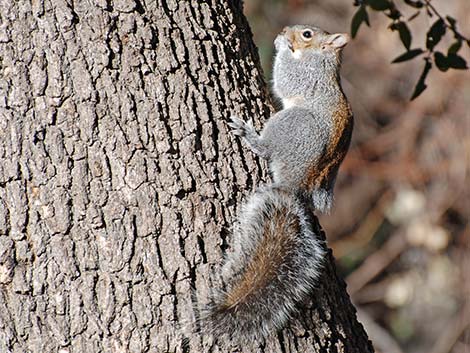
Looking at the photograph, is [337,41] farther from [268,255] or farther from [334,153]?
[268,255]

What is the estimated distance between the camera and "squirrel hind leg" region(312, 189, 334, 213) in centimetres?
226

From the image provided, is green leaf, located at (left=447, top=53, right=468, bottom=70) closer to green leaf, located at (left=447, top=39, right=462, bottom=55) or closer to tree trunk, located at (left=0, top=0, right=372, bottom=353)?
green leaf, located at (left=447, top=39, right=462, bottom=55)

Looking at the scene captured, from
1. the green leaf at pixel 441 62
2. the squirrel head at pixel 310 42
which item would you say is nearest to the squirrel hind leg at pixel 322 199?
the green leaf at pixel 441 62

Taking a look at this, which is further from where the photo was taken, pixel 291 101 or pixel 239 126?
pixel 291 101

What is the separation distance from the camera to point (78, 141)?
177cm

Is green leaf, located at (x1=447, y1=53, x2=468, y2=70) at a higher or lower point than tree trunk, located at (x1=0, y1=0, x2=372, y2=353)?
higher

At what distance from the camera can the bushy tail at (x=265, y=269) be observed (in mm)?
1814

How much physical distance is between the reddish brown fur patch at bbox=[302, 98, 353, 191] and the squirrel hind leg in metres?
0.02

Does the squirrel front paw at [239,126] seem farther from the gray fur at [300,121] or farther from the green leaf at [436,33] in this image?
the green leaf at [436,33]

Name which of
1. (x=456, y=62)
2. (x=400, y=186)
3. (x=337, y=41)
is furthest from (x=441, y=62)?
(x=400, y=186)

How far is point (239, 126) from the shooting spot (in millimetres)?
1945

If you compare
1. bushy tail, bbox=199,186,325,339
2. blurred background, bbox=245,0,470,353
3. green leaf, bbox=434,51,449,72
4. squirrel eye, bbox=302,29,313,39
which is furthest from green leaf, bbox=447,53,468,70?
blurred background, bbox=245,0,470,353

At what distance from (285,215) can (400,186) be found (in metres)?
3.69

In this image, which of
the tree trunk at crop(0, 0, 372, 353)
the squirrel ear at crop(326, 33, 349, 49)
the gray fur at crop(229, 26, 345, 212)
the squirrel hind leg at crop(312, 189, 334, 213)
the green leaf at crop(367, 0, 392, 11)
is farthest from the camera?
the squirrel ear at crop(326, 33, 349, 49)
